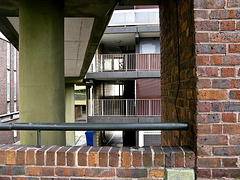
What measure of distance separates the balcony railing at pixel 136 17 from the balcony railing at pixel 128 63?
215 centimetres

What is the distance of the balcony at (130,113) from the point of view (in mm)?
12172

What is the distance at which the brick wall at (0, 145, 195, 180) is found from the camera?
1.62 m

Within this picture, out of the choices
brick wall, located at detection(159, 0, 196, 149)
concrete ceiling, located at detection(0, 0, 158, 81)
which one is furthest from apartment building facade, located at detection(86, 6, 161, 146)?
brick wall, located at detection(159, 0, 196, 149)

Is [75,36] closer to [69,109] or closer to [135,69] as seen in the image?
[135,69]

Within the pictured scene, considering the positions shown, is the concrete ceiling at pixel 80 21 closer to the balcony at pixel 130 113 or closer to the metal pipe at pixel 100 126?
the metal pipe at pixel 100 126

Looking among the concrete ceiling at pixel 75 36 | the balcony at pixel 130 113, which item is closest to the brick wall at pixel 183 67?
the concrete ceiling at pixel 75 36

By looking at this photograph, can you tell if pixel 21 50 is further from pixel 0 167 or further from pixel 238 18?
pixel 238 18

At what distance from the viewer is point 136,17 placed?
13328 mm

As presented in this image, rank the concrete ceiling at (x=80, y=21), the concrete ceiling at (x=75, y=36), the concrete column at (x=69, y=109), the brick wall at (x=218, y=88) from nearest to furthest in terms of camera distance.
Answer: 1. the brick wall at (x=218, y=88)
2. the concrete ceiling at (x=80, y=21)
3. the concrete ceiling at (x=75, y=36)
4. the concrete column at (x=69, y=109)

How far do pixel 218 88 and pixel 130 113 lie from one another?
11.4 meters

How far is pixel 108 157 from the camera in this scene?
1.64 meters

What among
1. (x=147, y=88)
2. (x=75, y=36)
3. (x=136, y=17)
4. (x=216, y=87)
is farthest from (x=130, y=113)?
(x=216, y=87)

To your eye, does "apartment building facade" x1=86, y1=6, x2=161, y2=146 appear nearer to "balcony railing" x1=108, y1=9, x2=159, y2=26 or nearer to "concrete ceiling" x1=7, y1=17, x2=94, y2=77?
"balcony railing" x1=108, y1=9, x2=159, y2=26

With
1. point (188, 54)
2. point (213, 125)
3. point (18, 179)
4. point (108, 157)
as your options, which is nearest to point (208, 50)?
point (188, 54)
